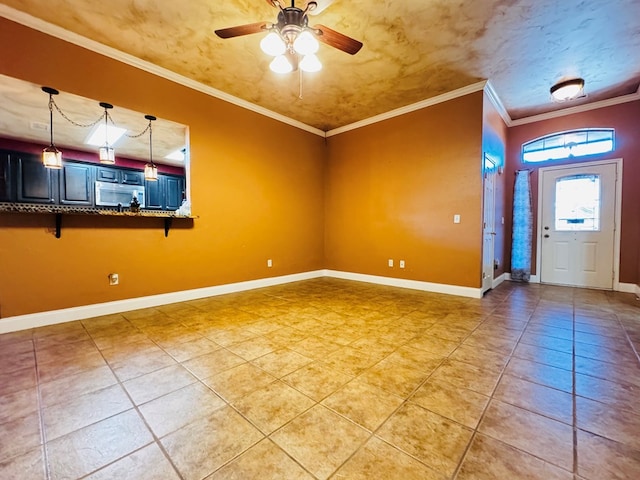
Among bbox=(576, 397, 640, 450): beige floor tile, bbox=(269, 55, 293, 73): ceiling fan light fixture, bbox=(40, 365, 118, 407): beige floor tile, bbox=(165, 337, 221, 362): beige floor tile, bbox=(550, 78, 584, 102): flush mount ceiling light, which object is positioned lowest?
bbox=(576, 397, 640, 450): beige floor tile

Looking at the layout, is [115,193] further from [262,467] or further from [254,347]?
[262,467]

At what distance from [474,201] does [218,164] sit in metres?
3.72

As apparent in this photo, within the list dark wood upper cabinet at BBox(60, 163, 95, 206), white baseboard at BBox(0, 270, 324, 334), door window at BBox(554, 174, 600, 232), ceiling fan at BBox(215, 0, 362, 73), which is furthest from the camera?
dark wood upper cabinet at BBox(60, 163, 95, 206)

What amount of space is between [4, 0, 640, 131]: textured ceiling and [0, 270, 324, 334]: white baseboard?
112 inches

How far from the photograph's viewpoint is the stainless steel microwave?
570cm

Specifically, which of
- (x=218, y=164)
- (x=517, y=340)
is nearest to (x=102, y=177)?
(x=218, y=164)

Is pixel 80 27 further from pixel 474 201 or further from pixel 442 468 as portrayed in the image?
pixel 474 201

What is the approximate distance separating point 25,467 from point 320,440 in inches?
48.1

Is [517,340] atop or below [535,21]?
below

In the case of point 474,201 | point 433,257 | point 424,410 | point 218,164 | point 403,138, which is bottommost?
point 424,410

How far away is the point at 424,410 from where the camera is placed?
5.00ft

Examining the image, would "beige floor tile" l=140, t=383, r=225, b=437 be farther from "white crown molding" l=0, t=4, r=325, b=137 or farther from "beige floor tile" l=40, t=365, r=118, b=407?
"white crown molding" l=0, t=4, r=325, b=137

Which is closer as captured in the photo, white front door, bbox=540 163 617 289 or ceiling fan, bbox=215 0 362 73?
ceiling fan, bbox=215 0 362 73

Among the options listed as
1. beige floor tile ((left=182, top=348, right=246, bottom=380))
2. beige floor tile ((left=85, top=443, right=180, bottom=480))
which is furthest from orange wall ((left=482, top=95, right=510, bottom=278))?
beige floor tile ((left=85, top=443, right=180, bottom=480))
